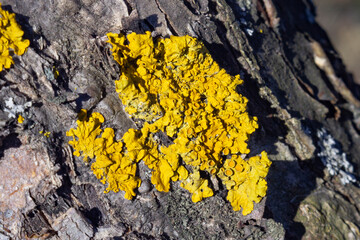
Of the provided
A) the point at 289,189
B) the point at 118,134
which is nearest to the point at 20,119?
the point at 118,134

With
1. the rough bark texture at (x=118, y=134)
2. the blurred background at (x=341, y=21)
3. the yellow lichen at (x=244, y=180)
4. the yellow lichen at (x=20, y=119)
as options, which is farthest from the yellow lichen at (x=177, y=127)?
the blurred background at (x=341, y=21)

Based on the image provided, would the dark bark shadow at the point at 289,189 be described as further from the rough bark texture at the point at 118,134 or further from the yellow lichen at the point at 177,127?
the yellow lichen at the point at 177,127

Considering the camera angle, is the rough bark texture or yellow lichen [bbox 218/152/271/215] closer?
the rough bark texture

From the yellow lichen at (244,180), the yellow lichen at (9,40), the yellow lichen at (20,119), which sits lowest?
the yellow lichen at (20,119)

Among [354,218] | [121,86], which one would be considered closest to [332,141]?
[354,218]

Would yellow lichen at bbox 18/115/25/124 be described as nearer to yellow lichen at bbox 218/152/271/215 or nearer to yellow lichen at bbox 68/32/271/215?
yellow lichen at bbox 68/32/271/215

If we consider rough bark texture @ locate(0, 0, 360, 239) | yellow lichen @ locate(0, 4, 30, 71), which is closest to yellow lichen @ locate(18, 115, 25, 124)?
rough bark texture @ locate(0, 0, 360, 239)

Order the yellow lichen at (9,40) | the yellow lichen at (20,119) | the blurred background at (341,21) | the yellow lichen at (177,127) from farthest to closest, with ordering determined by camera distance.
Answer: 1. the blurred background at (341,21)
2. the yellow lichen at (177,127)
3. the yellow lichen at (20,119)
4. the yellow lichen at (9,40)

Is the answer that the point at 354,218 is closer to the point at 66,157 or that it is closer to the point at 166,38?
the point at 166,38
